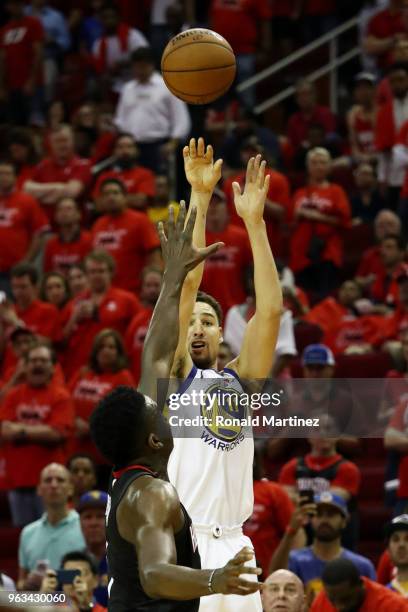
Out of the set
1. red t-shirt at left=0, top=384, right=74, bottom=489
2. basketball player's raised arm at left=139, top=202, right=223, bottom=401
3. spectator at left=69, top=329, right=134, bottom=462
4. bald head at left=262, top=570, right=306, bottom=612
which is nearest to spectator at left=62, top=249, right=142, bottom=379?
spectator at left=69, top=329, right=134, bottom=462

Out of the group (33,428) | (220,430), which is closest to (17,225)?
(33,428)

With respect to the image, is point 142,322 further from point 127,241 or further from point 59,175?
point 59,175

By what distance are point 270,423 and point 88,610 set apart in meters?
2.78

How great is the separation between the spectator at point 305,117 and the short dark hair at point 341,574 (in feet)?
24.8

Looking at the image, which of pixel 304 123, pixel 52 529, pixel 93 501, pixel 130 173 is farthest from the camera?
pixel 304 123

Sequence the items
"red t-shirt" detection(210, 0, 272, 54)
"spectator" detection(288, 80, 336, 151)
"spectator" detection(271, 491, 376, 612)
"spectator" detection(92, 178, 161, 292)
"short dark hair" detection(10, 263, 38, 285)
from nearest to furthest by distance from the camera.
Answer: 1. "spectator" detection(271, 491, 376, 612)
2. "short dark hair" detection(10, 263, 38, 285)
3. "spectator" detection(92, 178, 161, 292)
4. "spectator" detection(288, 80, 336, 151)
5. "red t-shirt" detection(210, 0, 272, 54)

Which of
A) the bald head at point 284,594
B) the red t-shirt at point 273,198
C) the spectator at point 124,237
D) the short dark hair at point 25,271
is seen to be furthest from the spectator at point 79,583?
the red t-shirt at point 273,198

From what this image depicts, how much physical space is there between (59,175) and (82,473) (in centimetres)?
471

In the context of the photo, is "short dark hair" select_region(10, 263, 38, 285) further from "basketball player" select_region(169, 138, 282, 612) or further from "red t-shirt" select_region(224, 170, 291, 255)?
"basketball player" select_region(169, 138, 282, 612)

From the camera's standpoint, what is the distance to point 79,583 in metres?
7.94

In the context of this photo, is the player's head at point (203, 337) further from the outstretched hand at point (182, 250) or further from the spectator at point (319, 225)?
the spectator at point (319, 225)

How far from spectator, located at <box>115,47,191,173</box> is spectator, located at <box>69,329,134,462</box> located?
387 cm

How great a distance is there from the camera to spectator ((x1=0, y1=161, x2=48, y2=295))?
12.8 meters

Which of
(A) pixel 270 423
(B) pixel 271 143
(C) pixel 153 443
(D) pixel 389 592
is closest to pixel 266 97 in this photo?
(B) pixel 271 143
